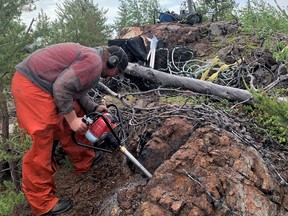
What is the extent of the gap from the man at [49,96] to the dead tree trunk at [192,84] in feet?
7.69

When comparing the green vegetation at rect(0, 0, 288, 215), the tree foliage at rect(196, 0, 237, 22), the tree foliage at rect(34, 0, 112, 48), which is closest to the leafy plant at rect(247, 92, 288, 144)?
the green vegetation at rect(0, 0, 288, 215)

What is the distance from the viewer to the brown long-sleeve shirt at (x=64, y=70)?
3.37 meters

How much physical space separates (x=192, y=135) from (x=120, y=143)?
2.69 ft

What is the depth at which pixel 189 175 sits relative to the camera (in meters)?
3.42

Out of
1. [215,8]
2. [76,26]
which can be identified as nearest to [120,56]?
[76,26]

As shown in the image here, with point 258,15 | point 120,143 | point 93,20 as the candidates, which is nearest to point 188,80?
point 258,15

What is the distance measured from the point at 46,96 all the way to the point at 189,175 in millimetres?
1641

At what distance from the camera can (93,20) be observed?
48.2ft

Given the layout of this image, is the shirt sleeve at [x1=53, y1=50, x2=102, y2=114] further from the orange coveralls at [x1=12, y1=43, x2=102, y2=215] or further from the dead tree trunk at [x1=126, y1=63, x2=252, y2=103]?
the dead tree trunk at [x1=126, y1=63, x2=252, y2=103]

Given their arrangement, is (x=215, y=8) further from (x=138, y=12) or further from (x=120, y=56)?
(x=120, y=56)

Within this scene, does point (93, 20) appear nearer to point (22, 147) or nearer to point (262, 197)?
point (22, 147)

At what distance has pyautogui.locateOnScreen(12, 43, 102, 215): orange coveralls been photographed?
341 centimetres

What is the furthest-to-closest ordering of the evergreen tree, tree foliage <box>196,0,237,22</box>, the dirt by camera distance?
tree foliage <box>196,0,237,22</box> < the evergreen tree < the dirt

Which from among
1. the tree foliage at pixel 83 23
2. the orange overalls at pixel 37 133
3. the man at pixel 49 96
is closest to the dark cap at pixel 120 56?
the man at pixel 49 96
